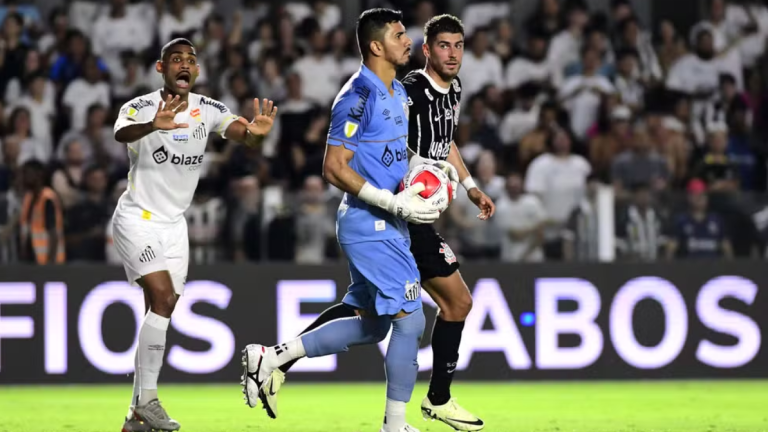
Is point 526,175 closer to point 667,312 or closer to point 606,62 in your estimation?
point 667,312

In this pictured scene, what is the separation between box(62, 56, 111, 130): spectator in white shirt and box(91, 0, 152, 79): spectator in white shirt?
837 millimetres

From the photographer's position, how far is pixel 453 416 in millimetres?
7785

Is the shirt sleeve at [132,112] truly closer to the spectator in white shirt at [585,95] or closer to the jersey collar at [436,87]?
the jersey collar at [436,87]

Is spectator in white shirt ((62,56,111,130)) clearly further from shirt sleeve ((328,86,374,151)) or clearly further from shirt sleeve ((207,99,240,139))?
shirt sleeve ((328,86,374,151))

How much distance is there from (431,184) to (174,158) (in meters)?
1.79

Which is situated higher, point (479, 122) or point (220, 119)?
point (479, 122)

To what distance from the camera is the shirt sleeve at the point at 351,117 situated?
7012 mm

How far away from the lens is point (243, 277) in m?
11.8

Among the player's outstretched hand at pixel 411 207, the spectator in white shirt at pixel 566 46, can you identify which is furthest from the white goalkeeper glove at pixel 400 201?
the spectator in white shirt at pixel 566 46

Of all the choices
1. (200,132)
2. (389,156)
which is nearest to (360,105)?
(389,156)

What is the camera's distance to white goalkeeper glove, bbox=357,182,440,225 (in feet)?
22.8

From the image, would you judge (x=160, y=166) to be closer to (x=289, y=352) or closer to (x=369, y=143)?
(x=289, y=352)

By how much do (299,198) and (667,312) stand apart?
137 inches

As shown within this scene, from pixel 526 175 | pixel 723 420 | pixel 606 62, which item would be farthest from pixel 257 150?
pixel 723 420
